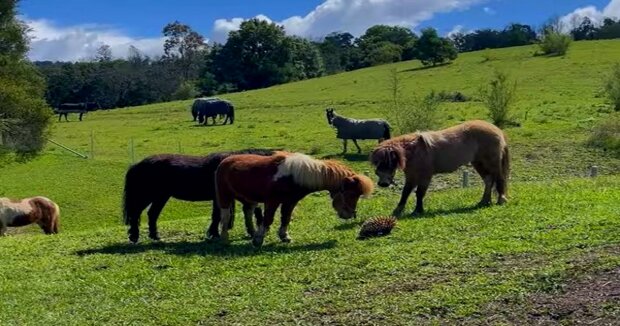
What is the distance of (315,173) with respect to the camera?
34.7 ft

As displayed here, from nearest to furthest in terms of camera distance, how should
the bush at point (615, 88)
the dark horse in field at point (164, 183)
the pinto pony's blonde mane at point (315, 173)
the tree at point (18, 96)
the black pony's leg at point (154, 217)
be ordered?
1. the pinto pony's blonde mane at point (315, 173)
2. the dark horse in field at point (164, 183)
3. the black pony's leg at point (154, 217)
4. the tree at point (18, 96)
5. the bush at point (615, 88)

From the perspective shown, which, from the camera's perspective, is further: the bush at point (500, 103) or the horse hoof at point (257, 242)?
the bush at point (500, 103)

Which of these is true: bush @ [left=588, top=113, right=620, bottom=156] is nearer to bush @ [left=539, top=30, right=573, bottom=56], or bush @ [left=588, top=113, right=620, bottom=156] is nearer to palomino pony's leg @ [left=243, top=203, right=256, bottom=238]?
palomino pony's leg @ [left=243, top=203, right=256, bottom=238]

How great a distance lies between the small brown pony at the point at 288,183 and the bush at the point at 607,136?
1719 centimetres

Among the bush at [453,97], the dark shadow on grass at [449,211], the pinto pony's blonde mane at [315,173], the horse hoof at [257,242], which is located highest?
the bush at [453,97]

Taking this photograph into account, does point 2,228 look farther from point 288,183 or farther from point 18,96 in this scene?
point 18,96

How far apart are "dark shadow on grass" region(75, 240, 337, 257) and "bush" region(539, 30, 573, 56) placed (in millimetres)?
59537

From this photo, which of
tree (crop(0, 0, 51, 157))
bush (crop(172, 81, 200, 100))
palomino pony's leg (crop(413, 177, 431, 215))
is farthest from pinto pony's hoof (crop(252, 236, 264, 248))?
bush (crop(172, 81, 200, 100))

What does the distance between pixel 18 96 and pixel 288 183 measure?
26.8 meters

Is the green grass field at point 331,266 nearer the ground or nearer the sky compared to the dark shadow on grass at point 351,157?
nearer the sky

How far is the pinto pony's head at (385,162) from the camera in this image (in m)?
11.8

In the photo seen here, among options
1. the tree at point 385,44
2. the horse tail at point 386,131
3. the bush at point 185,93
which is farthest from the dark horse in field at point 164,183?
the tree at point 385,44

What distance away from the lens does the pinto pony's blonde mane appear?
10531 mm

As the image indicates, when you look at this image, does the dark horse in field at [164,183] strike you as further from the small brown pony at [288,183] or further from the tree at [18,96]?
the tree at [18,96]
